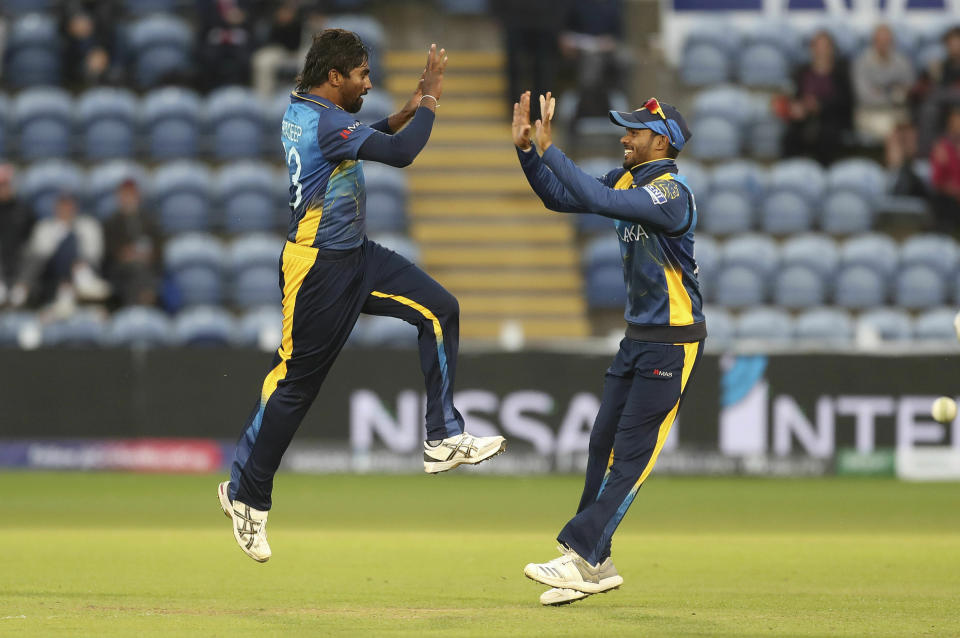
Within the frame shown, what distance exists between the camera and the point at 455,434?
7.45 metres

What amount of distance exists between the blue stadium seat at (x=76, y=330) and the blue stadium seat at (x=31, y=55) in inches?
149

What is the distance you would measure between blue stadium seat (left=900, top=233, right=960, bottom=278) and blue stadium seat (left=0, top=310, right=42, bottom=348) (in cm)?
843

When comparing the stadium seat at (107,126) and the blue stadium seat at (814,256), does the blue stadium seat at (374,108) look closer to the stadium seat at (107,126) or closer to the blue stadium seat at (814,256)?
the stadium seat at (107,126)

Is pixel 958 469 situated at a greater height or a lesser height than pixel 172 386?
lesser

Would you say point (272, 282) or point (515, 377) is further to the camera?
point (272, 282)

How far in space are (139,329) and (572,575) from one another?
783 cm

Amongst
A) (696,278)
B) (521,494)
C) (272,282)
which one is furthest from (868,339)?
(696,278)

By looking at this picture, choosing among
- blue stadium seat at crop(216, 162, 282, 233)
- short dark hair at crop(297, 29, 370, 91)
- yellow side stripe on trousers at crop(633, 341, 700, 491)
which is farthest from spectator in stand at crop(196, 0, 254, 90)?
yellow side stripe on trousers at crop(633, 341, 700, 491)

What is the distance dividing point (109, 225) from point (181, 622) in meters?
8.49

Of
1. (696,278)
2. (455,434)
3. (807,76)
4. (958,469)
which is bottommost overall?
(958,469)

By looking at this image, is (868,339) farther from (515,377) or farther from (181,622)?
(181,622)

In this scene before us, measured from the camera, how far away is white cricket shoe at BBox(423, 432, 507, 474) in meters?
7.33

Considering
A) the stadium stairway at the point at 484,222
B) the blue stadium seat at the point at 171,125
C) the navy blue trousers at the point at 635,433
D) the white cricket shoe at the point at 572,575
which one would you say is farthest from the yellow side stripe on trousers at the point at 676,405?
the blue stadium seat at the point at 171,125

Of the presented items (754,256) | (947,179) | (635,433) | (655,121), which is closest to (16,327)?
(754,256)
